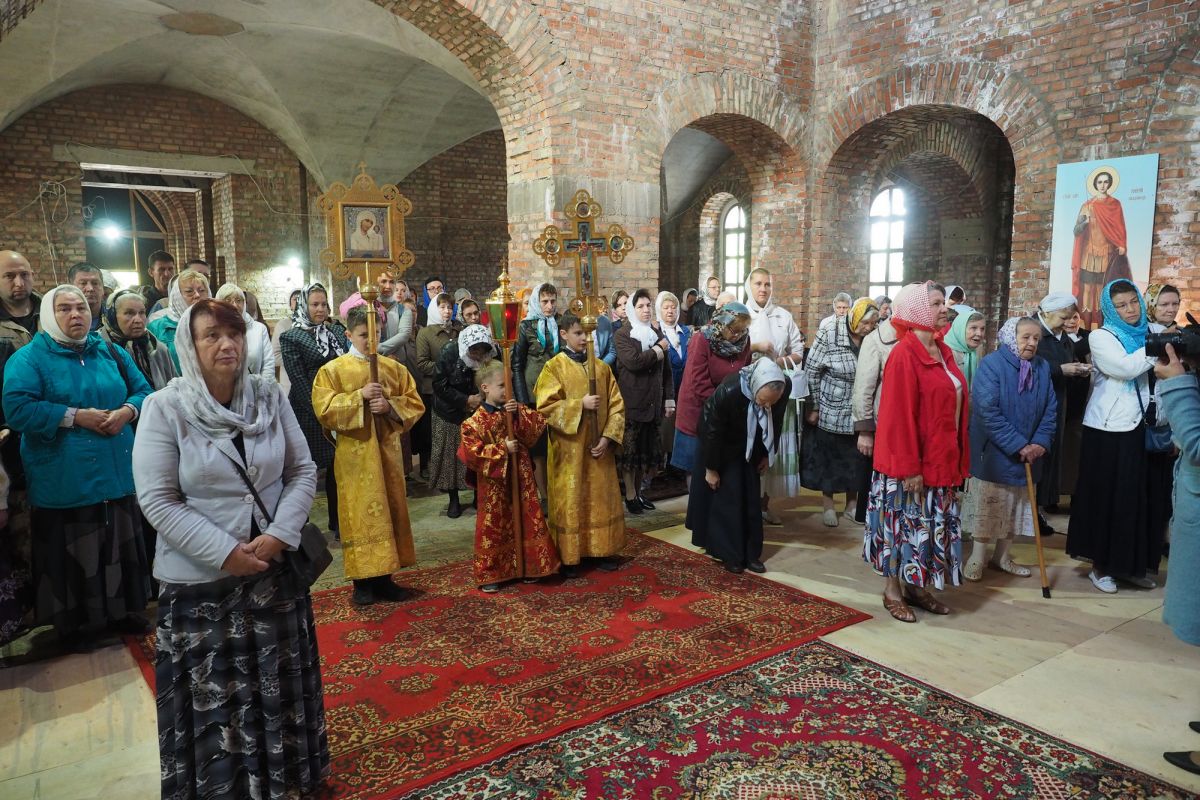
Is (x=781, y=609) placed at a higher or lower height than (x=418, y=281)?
lower

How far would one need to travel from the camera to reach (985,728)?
315 centimetres

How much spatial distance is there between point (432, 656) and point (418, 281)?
1127 cm

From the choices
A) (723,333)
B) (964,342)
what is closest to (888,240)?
(964,342)

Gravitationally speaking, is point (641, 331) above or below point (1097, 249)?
below

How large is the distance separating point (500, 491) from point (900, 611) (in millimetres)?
2335

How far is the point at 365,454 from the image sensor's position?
4.33 meters

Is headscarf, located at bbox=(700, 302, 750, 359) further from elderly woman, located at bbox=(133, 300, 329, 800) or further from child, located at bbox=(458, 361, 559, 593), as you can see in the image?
elderly woman, located at bbox=(133, 300, 329, 800)

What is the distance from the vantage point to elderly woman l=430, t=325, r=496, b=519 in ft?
18.4

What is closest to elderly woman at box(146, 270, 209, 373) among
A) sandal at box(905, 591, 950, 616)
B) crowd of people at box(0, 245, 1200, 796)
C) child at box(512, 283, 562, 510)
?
crowd of people at box(0, 245, 1200, 796)

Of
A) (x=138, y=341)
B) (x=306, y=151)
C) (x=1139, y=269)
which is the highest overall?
(x=306, y=151)

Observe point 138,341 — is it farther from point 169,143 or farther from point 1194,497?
point 169,143

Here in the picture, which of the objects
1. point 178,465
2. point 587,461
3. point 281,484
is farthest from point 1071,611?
point 178,465

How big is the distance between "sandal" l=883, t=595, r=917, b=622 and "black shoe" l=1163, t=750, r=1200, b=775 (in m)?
1.37

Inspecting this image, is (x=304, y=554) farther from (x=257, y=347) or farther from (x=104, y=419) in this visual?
(x=257, y=347)
